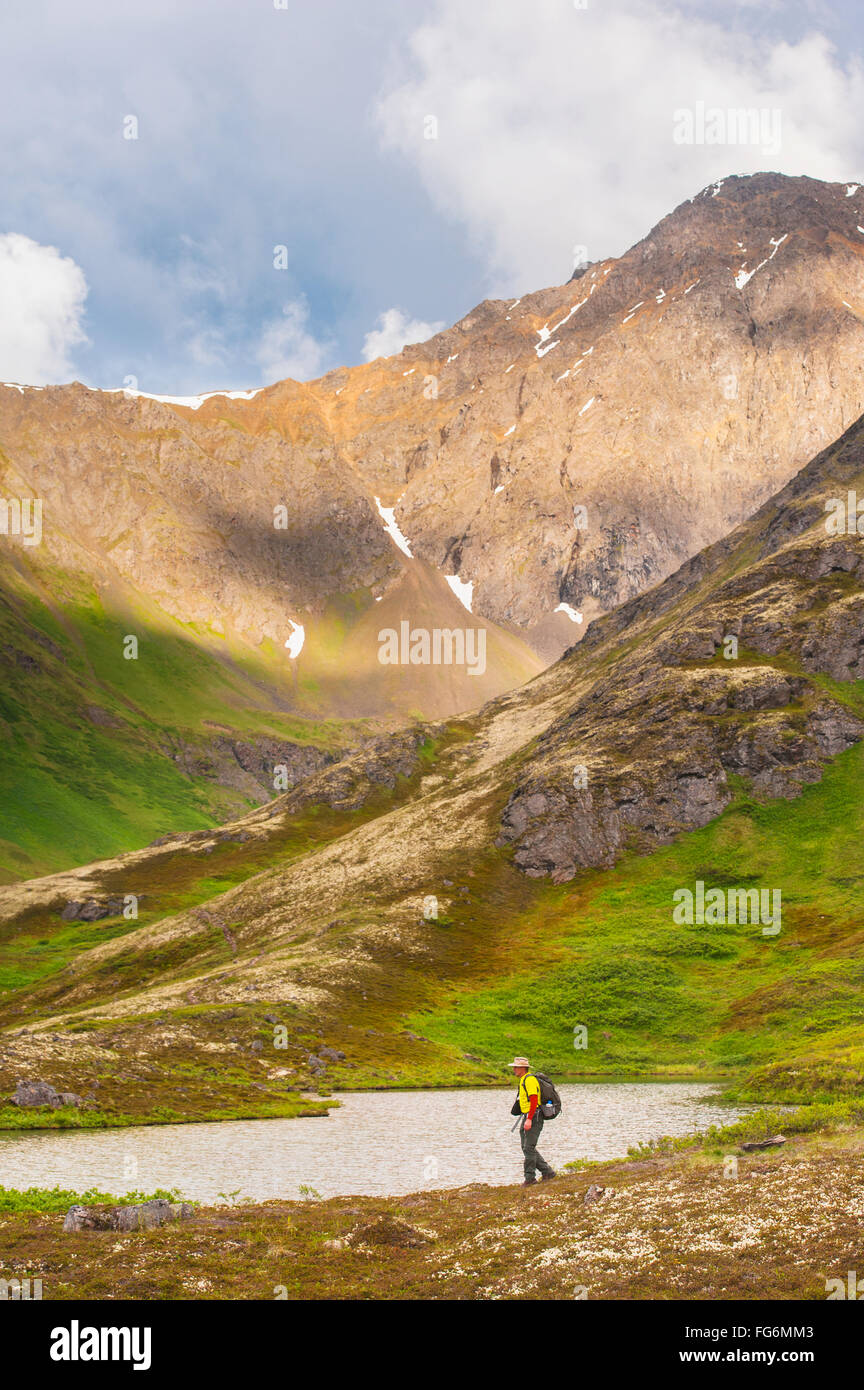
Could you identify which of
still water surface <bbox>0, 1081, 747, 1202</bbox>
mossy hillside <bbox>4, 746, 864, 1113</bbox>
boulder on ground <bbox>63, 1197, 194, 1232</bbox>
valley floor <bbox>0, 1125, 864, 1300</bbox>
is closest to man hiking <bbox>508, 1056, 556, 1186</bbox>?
valley floor <bbox>0, 1125, 864, 1300</bbox>

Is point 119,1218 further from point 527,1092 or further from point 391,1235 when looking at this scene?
point 527,1092

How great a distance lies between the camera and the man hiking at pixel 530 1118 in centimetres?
3309

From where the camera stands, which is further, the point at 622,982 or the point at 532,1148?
the point at 622,982

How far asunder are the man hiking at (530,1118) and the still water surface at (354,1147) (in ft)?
12.9

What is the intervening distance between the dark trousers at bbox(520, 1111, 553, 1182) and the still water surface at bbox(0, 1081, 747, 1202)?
3.88 metres

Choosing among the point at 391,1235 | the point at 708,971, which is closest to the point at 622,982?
the point at 708,971

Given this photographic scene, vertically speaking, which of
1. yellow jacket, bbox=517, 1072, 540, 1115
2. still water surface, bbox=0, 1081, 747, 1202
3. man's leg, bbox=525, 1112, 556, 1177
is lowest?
still water surface, bbox=0, 1081, 747, 1202

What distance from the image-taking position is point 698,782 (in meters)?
136

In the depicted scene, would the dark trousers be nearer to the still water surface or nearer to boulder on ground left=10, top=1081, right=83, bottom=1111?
the still water surface

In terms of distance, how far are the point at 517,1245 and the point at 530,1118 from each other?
10.1m

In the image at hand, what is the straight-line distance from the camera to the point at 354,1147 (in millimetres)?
47406

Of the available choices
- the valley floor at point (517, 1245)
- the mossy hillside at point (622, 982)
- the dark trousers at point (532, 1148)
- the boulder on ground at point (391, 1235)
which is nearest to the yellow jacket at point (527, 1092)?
the dark trousers at point (532, 1148)

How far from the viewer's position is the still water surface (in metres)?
38.1
